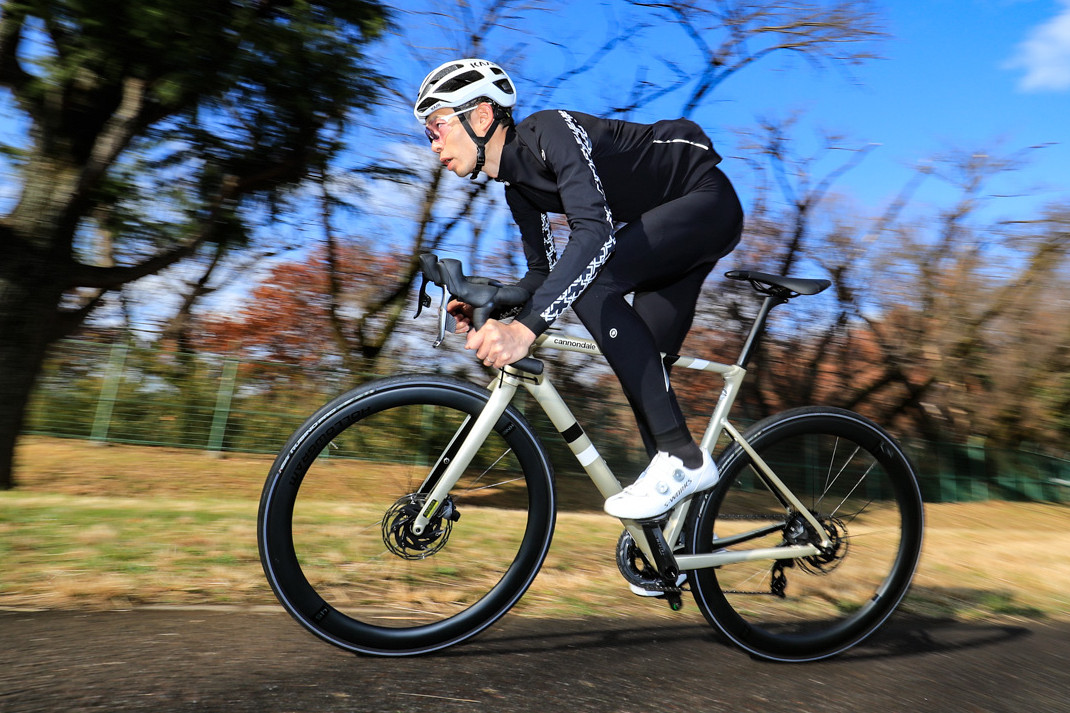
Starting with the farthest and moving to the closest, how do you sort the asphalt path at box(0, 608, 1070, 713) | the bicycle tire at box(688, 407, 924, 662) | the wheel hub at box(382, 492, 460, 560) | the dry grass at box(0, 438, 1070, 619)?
1. the dry grass at box(0, 438, 1070, 619)
2. the bicycle tire at box(688, 407, 924, 662)
3. the wheel hub at box(382, 492, 460, 560)
4. the asphalt path at box(0, 608, 1070, 713)

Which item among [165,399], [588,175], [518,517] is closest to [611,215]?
[588,175]

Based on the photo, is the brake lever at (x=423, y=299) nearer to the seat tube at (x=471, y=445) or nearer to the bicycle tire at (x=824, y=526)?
the seat tube at (x=471, y=445)

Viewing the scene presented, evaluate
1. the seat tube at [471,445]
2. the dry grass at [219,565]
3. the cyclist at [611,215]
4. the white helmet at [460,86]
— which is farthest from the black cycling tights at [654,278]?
the dry grass at [219,565]

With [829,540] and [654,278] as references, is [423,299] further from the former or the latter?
[829,540]

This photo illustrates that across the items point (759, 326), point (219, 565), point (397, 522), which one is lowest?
point (219, 565)

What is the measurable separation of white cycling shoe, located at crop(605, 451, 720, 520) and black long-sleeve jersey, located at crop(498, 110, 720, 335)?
2.11 feet

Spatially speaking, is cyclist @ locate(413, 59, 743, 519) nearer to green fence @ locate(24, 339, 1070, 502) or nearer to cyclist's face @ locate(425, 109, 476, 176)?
cyclist's face @ locate(425, 109, 476, 176)

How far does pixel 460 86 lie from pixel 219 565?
248cm

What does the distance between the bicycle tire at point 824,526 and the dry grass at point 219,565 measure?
53 cm

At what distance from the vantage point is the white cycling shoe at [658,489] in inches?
94.4

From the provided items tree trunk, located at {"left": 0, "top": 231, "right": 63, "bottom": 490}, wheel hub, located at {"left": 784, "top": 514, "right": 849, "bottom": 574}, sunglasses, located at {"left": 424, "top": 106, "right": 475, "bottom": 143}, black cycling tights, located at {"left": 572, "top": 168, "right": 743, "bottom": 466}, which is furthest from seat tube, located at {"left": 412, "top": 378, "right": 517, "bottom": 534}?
tree trunk, located at {"left": 0, "top": 231, "right": 63, "bottom": 490}

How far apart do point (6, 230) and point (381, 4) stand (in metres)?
4.37

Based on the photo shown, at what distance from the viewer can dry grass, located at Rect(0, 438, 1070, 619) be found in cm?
293

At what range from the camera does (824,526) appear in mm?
2861
